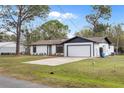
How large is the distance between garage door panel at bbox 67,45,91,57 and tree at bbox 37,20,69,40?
22.1 m

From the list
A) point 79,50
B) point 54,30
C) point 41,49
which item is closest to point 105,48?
point 79,50

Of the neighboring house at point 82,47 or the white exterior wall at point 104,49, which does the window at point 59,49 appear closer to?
the neighboring house at point 82,47

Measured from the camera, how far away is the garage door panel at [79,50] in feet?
108

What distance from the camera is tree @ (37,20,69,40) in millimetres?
55969

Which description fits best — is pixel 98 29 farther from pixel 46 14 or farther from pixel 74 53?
pixel 74 53

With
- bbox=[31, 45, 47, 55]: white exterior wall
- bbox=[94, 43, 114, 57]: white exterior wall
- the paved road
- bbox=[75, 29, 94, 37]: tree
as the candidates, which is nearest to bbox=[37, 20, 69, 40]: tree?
bbox=[75, 29, 94, 37]: tree

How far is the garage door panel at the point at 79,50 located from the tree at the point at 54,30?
870 inches

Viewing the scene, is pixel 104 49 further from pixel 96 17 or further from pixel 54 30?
pixel 54 30

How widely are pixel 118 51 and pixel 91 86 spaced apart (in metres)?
36.0

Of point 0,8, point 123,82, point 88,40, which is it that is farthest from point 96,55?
point 123,82

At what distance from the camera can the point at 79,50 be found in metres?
33.6

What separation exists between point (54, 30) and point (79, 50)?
2435 cm

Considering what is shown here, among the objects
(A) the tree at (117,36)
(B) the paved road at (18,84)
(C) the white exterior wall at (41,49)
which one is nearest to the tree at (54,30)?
(A) the tree at (117,36)
